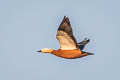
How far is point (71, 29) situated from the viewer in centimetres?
3972

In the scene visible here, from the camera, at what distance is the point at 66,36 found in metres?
40.6

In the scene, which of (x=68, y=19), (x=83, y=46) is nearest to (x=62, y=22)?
(x=68, y=19)

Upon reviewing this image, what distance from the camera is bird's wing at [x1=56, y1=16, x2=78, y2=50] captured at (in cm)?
3952

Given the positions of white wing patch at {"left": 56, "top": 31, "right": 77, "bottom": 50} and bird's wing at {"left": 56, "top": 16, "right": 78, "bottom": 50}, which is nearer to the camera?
bird's wing at {"left": 56, "top": 16, "right": 78, "bottom": 50}

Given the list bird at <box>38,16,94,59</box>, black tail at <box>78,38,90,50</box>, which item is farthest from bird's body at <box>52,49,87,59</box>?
black tail at <box>78,38,90,50</box>

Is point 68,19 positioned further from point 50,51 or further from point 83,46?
point 83,46

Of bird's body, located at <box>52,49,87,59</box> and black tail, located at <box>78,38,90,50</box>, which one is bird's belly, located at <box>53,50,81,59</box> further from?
black tail, located at <box>78,38,90,50</box>

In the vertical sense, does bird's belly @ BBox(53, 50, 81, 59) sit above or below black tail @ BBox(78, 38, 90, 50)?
below

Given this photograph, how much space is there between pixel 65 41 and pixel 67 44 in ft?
1.37

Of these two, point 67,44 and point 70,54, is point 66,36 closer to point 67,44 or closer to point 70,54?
point 67,44

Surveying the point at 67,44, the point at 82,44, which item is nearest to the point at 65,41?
the point at 67,44

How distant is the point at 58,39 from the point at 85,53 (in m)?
2.39

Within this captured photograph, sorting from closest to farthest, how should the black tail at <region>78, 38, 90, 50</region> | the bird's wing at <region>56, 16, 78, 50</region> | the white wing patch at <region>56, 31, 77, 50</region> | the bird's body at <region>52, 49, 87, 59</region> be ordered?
the bird's wing at <region>56, 16, 78, 50</region> → the white wing patch at <region>56, 31, 77, 50</region> → the bird's body at <region>52, 49, 87, 59</region> → the black tail at <region>78, 38, 90, 50</region>

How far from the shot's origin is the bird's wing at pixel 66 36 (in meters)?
39.5
